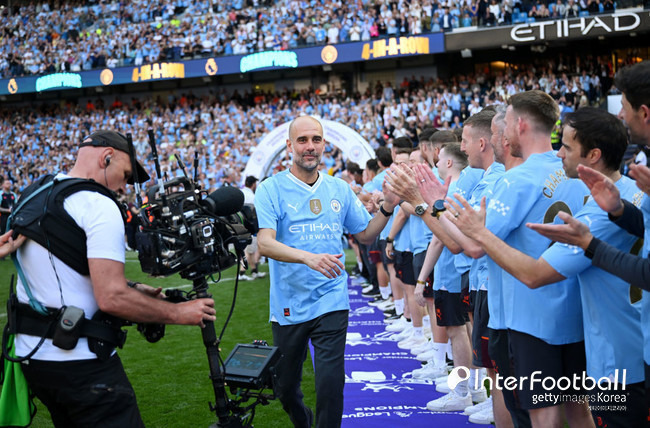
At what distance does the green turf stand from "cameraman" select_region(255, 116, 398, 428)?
56.3 inches

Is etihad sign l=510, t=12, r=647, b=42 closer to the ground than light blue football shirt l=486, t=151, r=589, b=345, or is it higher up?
higher up

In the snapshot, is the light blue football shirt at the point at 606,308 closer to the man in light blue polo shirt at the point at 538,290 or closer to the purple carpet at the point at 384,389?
the man in light blue polo shirt at the point at 538,290

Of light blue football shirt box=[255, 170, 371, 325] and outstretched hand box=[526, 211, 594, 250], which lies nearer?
outstretched hand box=[526, 211, 594, 250]

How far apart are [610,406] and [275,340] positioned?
7.57ft

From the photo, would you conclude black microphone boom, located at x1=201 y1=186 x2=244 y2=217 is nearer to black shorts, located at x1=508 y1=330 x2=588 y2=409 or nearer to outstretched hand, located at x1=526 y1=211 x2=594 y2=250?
outstretched hand, located at x1=526 y1=211 x2=594 y2=250

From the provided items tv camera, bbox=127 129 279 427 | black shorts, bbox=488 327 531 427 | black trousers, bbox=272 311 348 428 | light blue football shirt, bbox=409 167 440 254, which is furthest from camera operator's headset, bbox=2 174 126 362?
light blue football shirt, bbox=409 167 440 254

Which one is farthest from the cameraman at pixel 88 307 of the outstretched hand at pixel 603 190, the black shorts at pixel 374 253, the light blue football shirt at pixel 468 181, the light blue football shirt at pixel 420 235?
the black shorts at pixel 374 253

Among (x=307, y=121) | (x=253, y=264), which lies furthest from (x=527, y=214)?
(x=253, y=264)

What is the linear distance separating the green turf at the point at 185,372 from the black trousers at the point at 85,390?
2.65 meters

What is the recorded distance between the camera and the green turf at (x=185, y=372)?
5.79m

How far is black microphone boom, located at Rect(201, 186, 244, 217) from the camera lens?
10.8 feet

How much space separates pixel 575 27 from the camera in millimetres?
23828

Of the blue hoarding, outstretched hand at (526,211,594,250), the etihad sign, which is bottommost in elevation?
outstretched hand at (526,211,594,250)

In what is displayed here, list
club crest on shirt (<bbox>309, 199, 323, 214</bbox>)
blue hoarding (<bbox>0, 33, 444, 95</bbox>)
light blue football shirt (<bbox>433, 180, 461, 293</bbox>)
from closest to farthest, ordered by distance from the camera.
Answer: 1. club crest on shirt (<bbox>309, 199, 323, 214</bbox>)
2. light blue football shirt (<bbox>433, 180, 461, 293</bbox>)
3. blue hoarding (<bbox>0, 33, 444, 95</bbox>)
